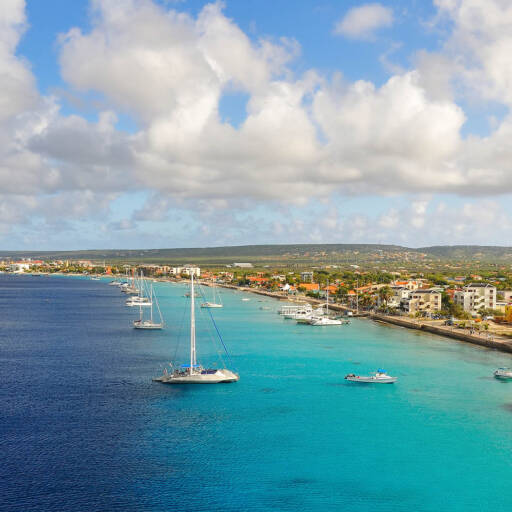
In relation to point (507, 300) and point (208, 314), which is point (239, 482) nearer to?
point (208, 314)

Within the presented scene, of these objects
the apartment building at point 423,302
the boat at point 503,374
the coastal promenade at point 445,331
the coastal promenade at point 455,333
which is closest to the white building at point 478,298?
the apartment building at point 423,302

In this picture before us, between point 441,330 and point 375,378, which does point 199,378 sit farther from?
point 441,330

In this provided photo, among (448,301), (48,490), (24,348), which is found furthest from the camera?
(448,301)

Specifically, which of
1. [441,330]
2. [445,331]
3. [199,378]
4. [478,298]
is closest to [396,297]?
[478,298]

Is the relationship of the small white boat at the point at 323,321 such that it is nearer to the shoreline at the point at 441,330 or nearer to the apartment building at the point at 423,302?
the shoreline at the point at 441,330

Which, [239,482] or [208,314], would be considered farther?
[208,314]

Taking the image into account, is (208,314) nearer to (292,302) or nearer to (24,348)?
(292,302)

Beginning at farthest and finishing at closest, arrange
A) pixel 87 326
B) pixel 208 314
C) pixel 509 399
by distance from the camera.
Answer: pixel 208 314 → pixel 87 326 → pixel 509 399

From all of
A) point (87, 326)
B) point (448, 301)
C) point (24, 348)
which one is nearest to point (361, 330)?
point (448, 301)
